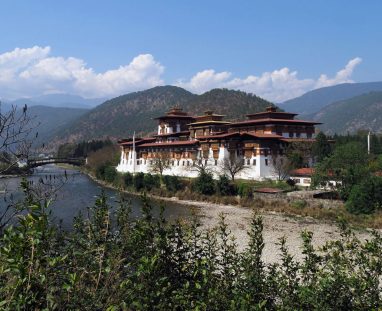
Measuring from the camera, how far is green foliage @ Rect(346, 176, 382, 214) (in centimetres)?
3425

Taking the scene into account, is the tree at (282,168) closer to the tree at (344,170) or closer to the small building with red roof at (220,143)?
the small building with red roof at (220,143)

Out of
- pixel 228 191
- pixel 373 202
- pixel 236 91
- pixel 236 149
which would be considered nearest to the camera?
pixel 373 202

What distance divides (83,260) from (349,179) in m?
35.5

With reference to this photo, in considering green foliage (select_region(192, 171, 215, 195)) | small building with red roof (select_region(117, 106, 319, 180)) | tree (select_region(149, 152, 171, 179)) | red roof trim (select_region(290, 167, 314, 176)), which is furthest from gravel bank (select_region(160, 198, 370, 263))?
tree (select_region(149, 152, 171, 179))

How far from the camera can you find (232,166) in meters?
53.3

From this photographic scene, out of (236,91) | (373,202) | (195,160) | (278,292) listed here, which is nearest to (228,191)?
(195,160)

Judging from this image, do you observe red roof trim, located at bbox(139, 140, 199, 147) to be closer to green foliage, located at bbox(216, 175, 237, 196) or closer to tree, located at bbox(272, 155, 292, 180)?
tree, located at bbox(272, 155, 292, 180)

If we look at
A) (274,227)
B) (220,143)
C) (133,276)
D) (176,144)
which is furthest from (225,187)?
(133,276)

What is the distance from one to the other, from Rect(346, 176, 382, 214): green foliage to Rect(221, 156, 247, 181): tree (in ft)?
62.8

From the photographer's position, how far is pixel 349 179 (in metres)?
38.3

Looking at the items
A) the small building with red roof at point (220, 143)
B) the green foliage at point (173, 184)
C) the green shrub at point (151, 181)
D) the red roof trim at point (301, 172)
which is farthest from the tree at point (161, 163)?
the red roof trim at point (301, 172)

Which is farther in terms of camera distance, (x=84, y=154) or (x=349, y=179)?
(x=84, y=154)

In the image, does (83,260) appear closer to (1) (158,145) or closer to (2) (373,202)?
(2) (373,202)

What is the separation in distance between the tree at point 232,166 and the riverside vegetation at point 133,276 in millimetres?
44204
